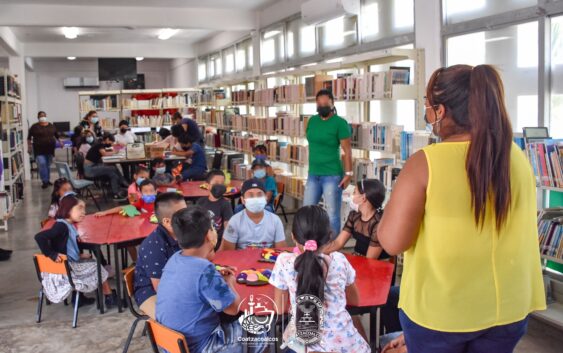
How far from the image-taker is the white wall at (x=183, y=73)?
59.0ft

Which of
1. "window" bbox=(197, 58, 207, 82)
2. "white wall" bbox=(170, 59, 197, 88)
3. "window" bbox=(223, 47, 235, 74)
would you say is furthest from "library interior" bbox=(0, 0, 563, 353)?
"white wall" bbox=(170, 59, 197, 88)

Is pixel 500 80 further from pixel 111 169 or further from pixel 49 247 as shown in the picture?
pixel 111 169

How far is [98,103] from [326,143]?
35.0 ft

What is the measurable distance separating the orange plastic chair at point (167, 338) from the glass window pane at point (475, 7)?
3.91 metres

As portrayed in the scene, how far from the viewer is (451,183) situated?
Answer: 1507 mm

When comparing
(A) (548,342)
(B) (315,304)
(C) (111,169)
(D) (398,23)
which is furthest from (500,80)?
(C) (111,169)

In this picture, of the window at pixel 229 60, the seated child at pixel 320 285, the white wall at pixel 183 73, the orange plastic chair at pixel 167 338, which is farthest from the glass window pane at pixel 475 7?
the white wall at pixel 183 73

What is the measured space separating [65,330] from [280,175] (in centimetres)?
516

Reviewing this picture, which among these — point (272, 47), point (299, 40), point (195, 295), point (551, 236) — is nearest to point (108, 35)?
point (272, 47)

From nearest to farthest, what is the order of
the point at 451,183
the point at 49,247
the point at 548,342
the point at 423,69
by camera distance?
the point at 451,183 → the point at 548,342 → the point at 49,247 → the point at 423,69

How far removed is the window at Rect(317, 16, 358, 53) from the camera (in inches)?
307

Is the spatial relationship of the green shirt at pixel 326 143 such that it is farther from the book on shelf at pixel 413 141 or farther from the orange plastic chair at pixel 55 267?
the orange plastic chair at pixel 55 267

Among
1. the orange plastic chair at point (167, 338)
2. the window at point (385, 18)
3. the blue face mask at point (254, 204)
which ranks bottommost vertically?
the orange plastic chair at point (167, 338)

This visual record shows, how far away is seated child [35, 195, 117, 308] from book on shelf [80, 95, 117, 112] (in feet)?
34.1
